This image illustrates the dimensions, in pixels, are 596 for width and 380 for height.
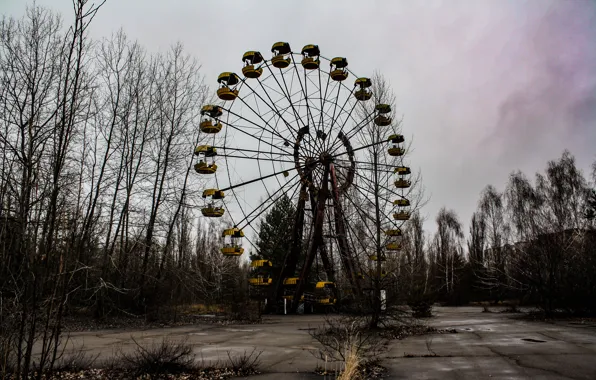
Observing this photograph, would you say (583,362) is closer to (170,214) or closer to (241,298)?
(241,298)

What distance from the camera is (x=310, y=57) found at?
2173cm

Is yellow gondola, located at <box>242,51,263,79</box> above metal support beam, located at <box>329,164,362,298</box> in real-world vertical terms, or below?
above

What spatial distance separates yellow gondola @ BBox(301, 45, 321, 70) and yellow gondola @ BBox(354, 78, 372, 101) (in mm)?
2400

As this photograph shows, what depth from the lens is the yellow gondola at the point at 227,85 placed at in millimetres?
21987

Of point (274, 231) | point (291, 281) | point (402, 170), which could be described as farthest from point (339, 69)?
point (274, 231)

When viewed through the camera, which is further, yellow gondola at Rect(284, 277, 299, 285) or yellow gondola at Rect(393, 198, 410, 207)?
yellow gondola at Rect(284, 277, 299, 285)

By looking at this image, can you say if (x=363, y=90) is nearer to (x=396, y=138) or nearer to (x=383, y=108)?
(x=383, y=108)

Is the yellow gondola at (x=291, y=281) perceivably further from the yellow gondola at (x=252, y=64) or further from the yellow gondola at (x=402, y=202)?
the yellow gondola at (x=252, y=64)

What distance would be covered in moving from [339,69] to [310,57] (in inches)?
61.4

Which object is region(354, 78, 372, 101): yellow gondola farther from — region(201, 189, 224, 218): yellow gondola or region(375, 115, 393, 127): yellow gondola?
region(201, 189, 224, 218): yellow gondola

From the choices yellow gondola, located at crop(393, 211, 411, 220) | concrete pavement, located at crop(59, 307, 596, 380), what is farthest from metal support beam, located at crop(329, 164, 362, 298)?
concrete pavement, located at crop(59, 307, 596, 380)

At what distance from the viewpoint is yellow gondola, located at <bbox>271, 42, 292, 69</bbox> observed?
71.0ft

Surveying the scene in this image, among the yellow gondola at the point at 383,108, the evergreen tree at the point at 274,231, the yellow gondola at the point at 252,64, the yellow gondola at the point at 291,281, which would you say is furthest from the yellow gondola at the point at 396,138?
the evergreen tree at the point at 274,231

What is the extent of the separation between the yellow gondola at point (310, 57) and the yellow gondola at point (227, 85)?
12.2 ft
